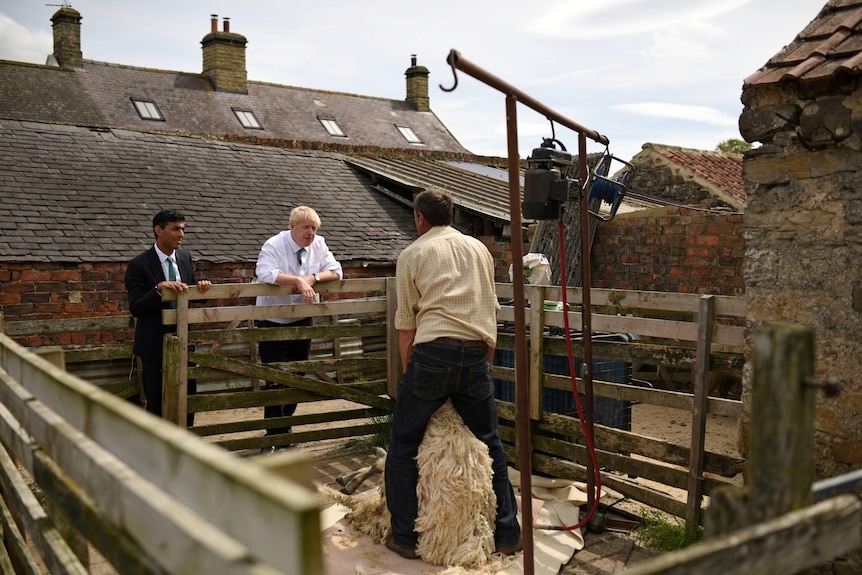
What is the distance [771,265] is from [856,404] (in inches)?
29.4

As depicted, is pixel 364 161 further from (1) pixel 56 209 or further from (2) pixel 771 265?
(2) pixel 771 265

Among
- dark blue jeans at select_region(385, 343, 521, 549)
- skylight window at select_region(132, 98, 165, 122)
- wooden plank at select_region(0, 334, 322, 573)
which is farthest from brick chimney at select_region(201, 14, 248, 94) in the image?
wooden plank at select_region(0, 334, 322, 573)

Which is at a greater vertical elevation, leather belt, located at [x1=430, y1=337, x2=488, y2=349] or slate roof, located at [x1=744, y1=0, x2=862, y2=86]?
slate roof, located at [x1=744, y1=0, x2=862, y2=86]

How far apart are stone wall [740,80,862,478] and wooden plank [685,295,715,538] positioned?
0.53 metres

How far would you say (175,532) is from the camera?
3.98 ft

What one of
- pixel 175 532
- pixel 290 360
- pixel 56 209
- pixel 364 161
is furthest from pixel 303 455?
pixel 364 161

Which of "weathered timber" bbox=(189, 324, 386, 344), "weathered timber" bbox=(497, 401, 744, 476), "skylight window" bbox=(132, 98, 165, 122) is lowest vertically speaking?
"weathered timber" bbox=(497, 401, 744, 476)

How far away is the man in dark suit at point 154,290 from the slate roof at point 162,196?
390cm

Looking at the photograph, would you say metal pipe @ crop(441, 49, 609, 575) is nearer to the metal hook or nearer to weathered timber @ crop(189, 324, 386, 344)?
the metal hook

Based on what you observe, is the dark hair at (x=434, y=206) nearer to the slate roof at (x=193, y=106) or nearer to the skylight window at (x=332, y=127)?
the slate roof at (x=193, y=106)

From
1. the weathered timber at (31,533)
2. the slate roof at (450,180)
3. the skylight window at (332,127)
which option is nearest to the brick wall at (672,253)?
the slate roof at (450,180)

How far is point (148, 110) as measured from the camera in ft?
76.9

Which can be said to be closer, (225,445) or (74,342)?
(225,445)

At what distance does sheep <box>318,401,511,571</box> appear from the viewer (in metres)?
4.12
